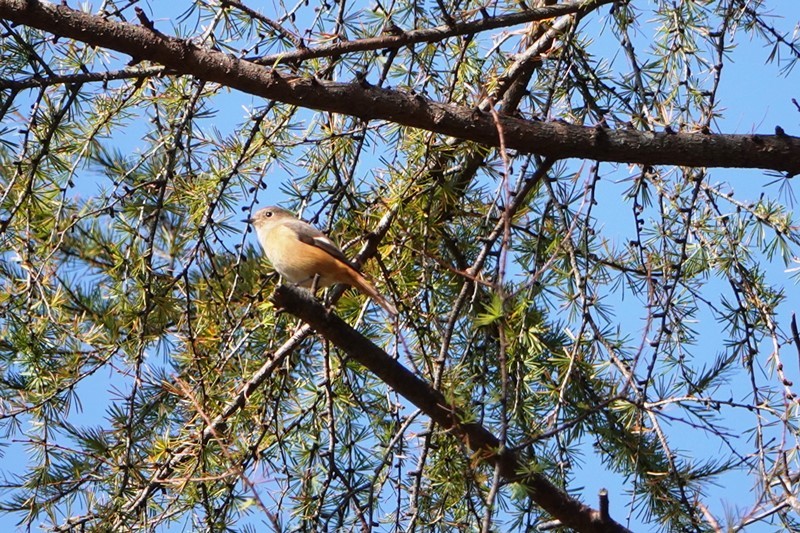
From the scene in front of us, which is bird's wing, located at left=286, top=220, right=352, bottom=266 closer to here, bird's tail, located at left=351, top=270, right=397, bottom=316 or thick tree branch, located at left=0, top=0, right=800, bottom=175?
bird's tail, located at left=351, top=270, right=397, bottom=316

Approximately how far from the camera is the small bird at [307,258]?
3.47 meters

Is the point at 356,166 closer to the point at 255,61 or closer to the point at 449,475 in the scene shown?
the point at 255,61

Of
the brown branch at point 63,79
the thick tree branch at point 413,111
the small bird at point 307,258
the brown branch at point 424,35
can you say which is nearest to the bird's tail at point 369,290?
the small bird at point 307,258

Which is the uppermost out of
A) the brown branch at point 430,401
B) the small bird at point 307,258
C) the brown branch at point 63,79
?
the brown branch at point 63,79

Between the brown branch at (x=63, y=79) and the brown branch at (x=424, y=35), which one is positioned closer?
the brown branch at (x=63, y=79)

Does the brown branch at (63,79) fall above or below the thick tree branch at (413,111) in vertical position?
above

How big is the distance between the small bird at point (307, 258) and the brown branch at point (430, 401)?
0.63 m

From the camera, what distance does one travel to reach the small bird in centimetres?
347

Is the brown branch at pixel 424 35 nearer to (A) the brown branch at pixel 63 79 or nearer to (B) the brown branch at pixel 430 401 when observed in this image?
(A) the brown branch at pixel 63 79

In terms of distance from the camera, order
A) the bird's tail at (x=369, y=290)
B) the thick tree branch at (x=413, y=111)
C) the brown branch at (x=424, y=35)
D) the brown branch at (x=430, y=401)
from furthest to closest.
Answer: the bird's tail at (x=369, y=290) → the brown branch at (x=424, y=35) → the thick tree branch at (x=413, y=111) → the brown branch at (x=430, y=401)

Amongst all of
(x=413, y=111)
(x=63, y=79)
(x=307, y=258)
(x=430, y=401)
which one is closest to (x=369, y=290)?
(x=307, y=258)

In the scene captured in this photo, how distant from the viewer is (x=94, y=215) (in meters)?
3.35

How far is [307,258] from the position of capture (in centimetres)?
359

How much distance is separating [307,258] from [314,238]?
80 mm
